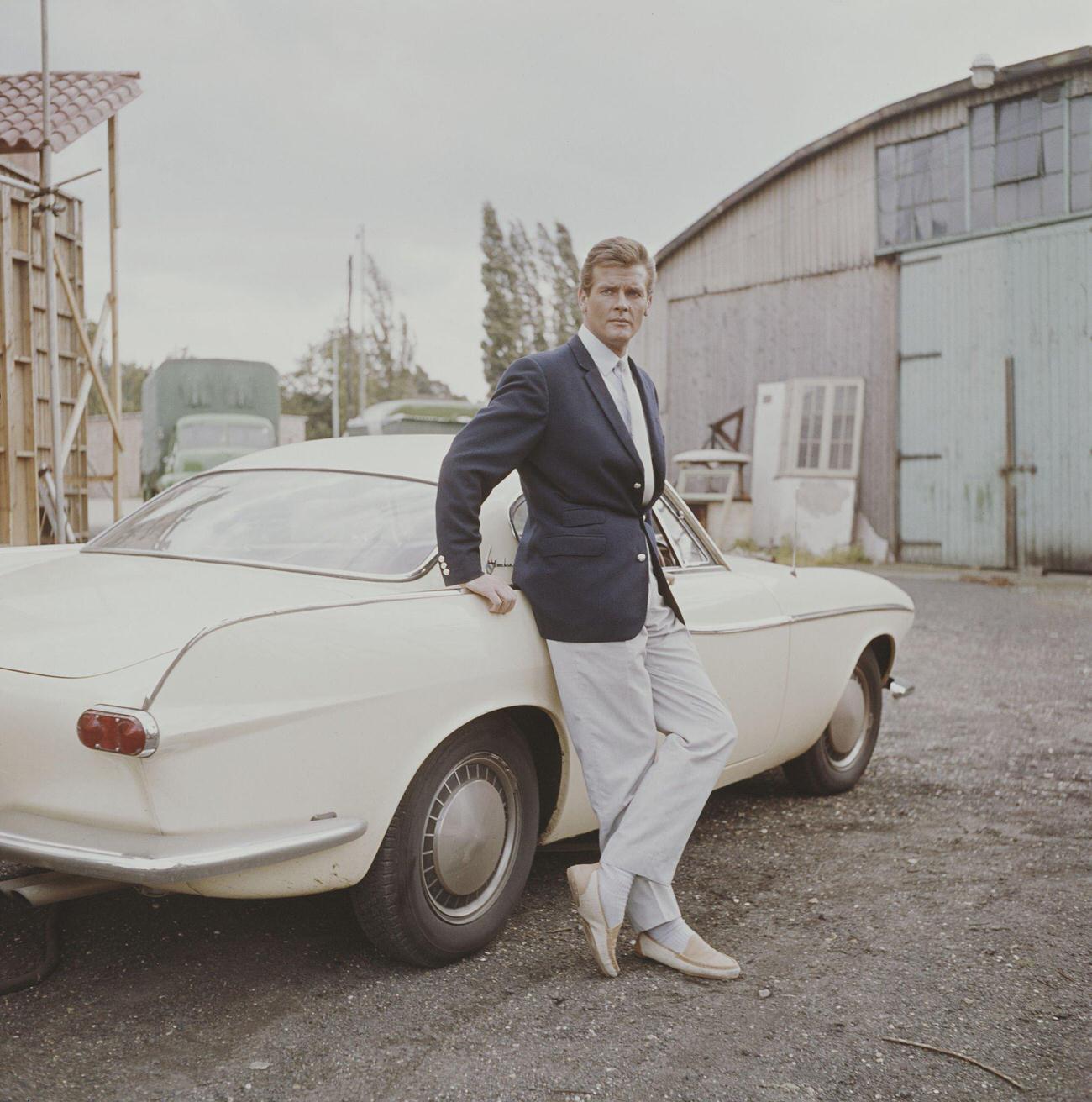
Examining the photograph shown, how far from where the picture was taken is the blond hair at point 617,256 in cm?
310

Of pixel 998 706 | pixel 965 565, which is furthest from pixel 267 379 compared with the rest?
pixel 998 706

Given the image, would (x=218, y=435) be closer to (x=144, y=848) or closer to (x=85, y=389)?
(x=85, y=389)

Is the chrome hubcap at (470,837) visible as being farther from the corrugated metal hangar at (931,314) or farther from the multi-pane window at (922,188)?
the multi-pane window at (922,188)

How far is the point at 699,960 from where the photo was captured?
299 centimetres

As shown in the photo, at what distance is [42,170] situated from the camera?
789 centimetres

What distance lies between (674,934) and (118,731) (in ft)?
4.76

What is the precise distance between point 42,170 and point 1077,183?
38.9 feet

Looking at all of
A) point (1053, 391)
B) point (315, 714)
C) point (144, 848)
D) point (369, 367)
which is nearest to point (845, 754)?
point (315, 714)

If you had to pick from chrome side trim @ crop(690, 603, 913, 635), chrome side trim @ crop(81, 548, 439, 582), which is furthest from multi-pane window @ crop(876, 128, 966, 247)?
chrome side trim @ crop(81, 548, 439, 582)

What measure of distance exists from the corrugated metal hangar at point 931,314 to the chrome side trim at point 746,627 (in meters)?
11.8

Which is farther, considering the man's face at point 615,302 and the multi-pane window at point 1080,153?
the multi-pane window at point 1080,153

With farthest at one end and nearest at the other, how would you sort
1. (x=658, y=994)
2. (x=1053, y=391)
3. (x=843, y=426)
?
1. (x=843, y=426)
2. (x=1053, y=391)
3. (x=658, y=994)

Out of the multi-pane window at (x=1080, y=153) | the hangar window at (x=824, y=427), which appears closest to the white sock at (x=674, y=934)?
the multi-pane window at (x=1080, y=153)

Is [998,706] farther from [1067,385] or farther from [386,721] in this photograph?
[1067,385]
